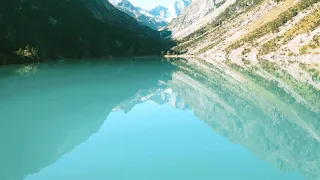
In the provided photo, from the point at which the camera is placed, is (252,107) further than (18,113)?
Yes

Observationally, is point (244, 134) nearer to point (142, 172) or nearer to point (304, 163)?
point (304, 163)

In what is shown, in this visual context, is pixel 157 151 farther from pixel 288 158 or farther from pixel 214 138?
pixel 288 158

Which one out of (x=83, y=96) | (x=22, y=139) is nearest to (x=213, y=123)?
(x=22, y=139)

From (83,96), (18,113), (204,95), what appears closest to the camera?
(18,113)

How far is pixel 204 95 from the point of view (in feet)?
208

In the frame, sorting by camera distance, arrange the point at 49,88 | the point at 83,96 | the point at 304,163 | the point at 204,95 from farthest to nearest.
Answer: the point at 49,88 < the point at 204,95 < the point at 83,96 < the point at 304,163

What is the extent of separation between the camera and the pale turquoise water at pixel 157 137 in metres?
22.6

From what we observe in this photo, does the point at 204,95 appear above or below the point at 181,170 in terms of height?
below

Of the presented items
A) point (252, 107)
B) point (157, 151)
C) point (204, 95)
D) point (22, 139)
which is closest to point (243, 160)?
point (157, 151)

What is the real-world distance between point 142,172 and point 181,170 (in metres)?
2.58

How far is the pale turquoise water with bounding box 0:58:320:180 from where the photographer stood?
2259 cm

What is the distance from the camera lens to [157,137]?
104 feet

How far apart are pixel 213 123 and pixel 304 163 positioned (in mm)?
15081

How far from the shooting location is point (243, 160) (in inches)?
987
